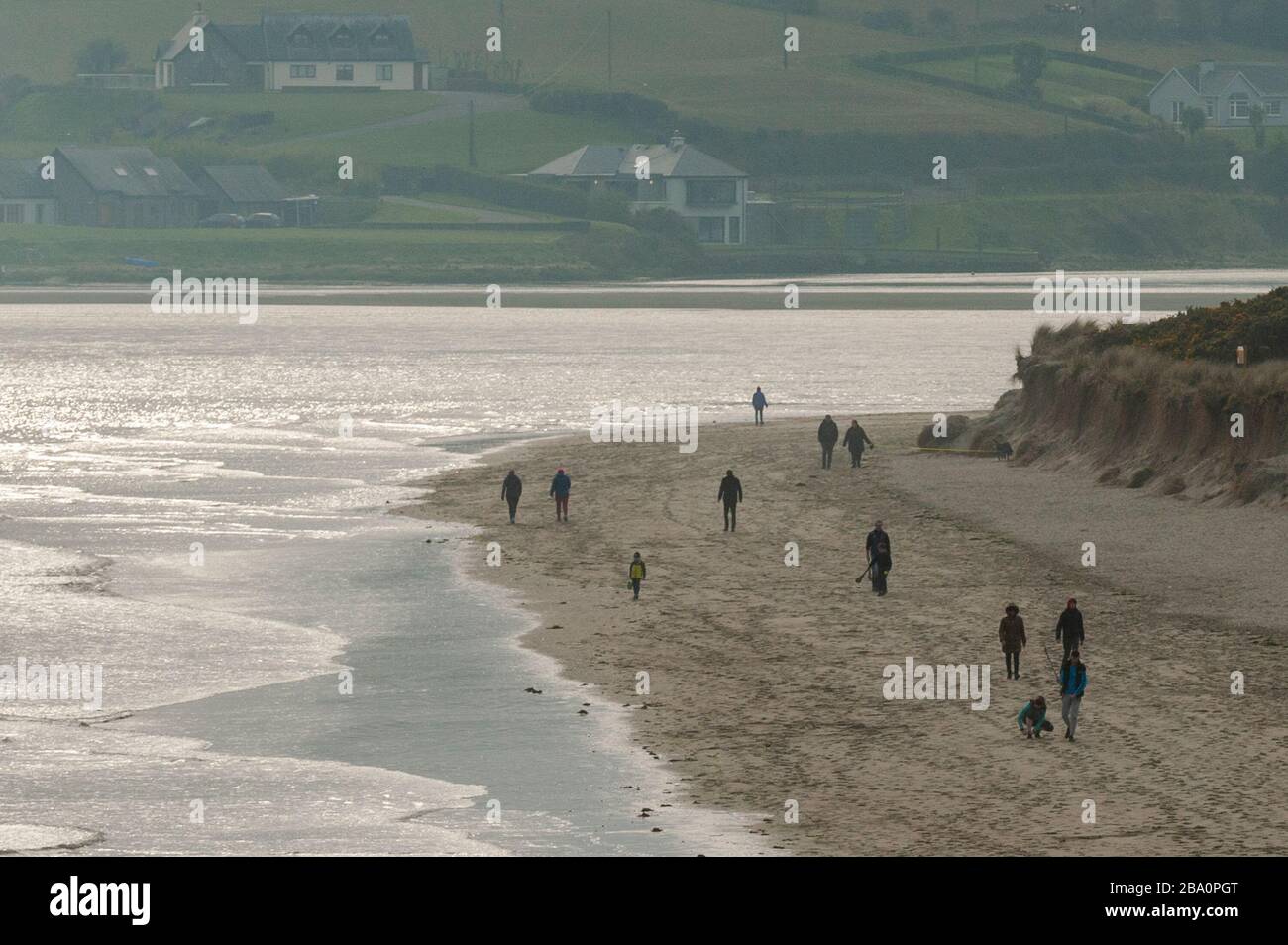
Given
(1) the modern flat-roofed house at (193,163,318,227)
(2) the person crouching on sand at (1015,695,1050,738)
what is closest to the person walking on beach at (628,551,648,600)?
(2) the person crouching on sand at (1015,695,1050,738)

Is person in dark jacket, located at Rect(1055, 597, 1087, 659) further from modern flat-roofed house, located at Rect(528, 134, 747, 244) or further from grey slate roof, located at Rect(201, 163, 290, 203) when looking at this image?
grey slate roof, located at Rect(201, 163, 290, 203)

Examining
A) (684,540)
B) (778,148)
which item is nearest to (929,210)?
(778,148)

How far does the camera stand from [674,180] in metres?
167

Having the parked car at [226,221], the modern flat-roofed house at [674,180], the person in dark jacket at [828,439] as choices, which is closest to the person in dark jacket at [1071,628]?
the person in dark jacket at [828,439]

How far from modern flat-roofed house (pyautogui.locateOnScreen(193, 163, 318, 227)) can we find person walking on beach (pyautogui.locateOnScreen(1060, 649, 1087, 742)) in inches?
5855

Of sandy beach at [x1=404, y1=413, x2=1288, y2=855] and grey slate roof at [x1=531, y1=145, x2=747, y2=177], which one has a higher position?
→ grey slate roof at [x1=531, y1=145, x2=747, y2=177]

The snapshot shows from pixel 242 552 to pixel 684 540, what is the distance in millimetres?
8317

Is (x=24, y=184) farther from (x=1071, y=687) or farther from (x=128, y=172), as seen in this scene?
(x=1071, y=687)

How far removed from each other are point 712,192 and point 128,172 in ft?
155

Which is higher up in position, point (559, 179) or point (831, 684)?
point (559, 179)

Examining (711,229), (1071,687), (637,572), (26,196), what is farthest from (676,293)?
(1071,687)

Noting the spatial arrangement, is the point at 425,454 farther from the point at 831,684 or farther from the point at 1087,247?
the point at 1087,247

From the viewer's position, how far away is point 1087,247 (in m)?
187

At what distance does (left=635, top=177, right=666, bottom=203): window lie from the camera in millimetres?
167375
